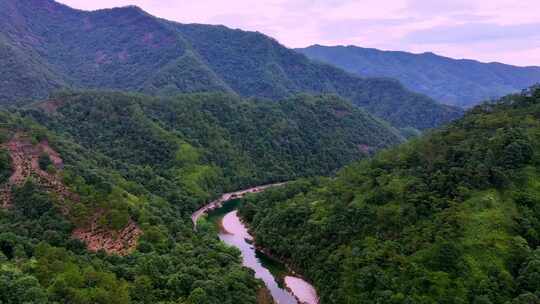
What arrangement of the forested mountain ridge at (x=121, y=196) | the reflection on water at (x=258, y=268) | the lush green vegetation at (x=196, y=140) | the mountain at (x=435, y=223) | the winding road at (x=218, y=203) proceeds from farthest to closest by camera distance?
the lush green vegetation at (x=196, y=140), the winding road at (x=218, y=203), the reflection on water at (x=258, y=268), the mountain at (x=435, y=223), the forested mountain ridge at (x=121, y=196)

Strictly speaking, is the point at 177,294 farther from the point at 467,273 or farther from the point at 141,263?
the point at 467,273

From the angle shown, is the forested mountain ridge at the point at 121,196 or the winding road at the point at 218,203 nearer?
the forested mountain ridge at the point at 121,196

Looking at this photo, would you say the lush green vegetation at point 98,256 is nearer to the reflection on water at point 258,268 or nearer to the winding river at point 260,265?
the reflection on water at point 258,268

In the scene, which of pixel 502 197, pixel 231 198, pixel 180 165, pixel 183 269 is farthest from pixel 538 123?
pixel 180 165

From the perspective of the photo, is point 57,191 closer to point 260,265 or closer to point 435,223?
point 260,265

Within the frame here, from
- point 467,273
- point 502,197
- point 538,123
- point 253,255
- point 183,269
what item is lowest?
point 253,255

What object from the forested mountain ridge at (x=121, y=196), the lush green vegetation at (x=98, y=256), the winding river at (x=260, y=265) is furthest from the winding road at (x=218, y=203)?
the lush green vegetation at (x=98, y=256)

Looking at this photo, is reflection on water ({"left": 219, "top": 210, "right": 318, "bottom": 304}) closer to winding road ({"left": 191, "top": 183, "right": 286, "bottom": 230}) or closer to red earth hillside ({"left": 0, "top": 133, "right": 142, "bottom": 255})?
winding road ({"left": 191, "top": 183, "right": 286, "bottom": 230})
